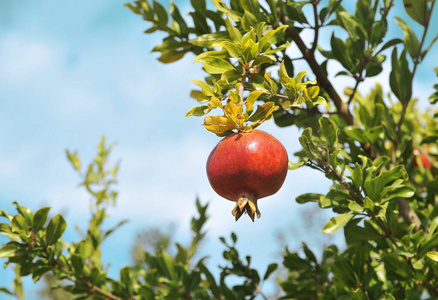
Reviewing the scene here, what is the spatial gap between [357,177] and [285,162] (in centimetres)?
44

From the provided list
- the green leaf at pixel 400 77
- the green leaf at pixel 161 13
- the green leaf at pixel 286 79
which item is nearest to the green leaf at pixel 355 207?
A: the green leaf at pixel 286 79

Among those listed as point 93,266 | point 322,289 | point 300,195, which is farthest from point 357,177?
point 93,266

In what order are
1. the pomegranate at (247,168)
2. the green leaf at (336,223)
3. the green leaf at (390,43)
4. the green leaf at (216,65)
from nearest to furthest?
1. the pomegranate at (247,168)
2. the green leaf at (216,65)
3. the green leaf at (336,223)
4. the green leaf at (390,43)

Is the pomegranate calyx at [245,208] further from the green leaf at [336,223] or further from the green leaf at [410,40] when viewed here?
the green leaf at [410,40]

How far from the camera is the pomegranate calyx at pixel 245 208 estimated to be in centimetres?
120

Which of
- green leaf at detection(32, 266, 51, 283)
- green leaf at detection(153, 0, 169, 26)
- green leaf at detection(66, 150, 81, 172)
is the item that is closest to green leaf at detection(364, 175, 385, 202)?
green leaf at detection(153, 0, 169, 26)

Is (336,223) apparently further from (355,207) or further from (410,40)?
(410,40)

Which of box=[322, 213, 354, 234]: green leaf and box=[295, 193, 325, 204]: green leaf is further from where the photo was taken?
box=[295, 193, 325, 204]: green leaf

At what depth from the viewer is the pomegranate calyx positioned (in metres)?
1.20

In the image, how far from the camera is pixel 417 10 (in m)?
1.89

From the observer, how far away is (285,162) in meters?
1.25

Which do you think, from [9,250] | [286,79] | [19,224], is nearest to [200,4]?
[286,79]

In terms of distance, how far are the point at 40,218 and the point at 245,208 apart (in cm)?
106

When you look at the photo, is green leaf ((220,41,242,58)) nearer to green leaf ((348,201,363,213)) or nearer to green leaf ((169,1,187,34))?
green leaf ((348,201,363,213))
